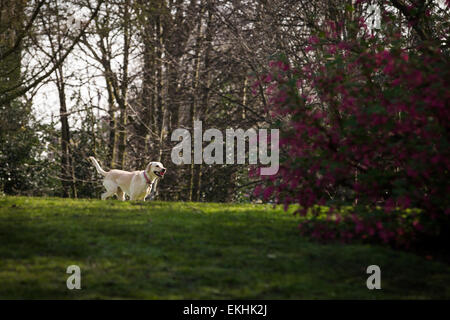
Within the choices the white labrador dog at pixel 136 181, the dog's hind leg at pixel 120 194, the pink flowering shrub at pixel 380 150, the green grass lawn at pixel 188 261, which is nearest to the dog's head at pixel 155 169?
the white labrador dog at pixel 136 181

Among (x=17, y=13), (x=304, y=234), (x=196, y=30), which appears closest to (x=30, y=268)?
(x=304, y=234)

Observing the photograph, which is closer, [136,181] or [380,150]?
[380,150]

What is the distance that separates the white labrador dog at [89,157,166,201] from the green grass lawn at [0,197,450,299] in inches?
169

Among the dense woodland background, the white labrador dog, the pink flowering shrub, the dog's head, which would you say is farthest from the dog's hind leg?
the pink flowering shrub

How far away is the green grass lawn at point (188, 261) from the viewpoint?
786 cm

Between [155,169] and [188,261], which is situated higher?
[155,169]

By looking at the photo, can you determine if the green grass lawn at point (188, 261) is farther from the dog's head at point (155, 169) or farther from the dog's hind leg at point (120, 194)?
the dog's hind leg at point (120, 194)

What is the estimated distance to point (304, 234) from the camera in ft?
32.9

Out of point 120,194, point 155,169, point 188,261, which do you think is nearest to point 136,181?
point 155,169

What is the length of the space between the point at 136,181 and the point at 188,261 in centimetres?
723

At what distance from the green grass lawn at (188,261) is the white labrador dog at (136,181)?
4296 millimetres

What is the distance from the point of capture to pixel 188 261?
870cm

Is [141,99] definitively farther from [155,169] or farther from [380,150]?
[380,150]
